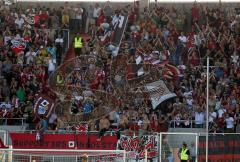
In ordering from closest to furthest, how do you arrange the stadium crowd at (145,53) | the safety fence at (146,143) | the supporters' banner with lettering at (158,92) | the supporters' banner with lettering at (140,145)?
1. the safety fence at (146,143)
2. the supporters' banner with lettering at (140,145)
3. the stadium crowd at (145,53)
4. the supporters' banner with lettering at (158,92)

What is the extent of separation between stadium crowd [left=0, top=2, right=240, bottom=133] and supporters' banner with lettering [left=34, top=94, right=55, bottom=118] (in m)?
0.24

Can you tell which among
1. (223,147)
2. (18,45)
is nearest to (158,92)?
(223,147)

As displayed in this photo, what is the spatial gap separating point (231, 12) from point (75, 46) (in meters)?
6.63

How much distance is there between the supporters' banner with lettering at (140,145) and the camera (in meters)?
25.9

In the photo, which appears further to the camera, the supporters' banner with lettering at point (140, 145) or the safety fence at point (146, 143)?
the supporters' banner with lettering at point (140, 145)

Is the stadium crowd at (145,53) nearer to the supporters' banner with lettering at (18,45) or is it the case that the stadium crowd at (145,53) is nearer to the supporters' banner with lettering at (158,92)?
the supporters' banner with lettering at (18,45)

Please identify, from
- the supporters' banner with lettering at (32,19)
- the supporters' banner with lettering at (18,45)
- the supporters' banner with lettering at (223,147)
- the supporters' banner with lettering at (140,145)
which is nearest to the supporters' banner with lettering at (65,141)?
the supporters' banner with lettering at (140,145)

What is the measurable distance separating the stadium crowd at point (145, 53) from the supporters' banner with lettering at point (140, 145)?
3.36 ft

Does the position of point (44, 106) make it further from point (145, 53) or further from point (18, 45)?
point (145, 53)

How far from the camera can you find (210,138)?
2594 centimetres

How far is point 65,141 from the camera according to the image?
88.9 feet

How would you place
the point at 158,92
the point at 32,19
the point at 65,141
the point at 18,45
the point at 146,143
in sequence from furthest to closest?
the point at 32,19 → the point at 18,45 → the point at 158,92 → the point at 65,141 → the point at 146,143

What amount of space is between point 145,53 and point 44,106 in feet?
15.2

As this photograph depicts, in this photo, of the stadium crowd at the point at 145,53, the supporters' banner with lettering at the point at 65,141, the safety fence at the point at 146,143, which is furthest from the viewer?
the stadium crowd at the point at 145,53
